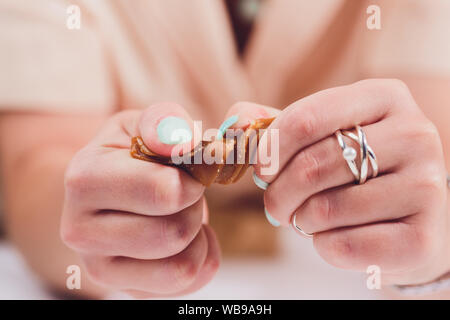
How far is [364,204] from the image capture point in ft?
0.69

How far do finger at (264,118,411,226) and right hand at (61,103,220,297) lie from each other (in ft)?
0.18

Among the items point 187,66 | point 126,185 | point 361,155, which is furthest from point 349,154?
point 187,66

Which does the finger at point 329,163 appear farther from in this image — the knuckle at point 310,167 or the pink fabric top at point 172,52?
the pink fabric top at point 172,52

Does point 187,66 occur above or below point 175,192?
above

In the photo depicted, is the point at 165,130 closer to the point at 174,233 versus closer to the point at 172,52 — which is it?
the point at 174,233

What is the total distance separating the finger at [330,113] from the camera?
206mm

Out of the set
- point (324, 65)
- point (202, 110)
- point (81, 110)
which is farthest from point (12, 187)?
point (324, 65)

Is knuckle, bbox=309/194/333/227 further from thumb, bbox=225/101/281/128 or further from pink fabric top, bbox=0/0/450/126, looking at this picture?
pink fabric top, bbox=0/0/450/126

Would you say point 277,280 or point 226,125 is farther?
point 277,280

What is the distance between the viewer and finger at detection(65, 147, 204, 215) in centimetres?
21

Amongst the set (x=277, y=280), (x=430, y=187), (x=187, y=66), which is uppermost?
(x=187, y=66)

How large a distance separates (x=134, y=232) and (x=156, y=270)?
0.11 ft

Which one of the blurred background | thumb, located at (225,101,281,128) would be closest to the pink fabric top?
the blurred background

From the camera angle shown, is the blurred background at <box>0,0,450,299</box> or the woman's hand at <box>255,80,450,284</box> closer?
the woman's hand at <box>255,80,450,284</box>
